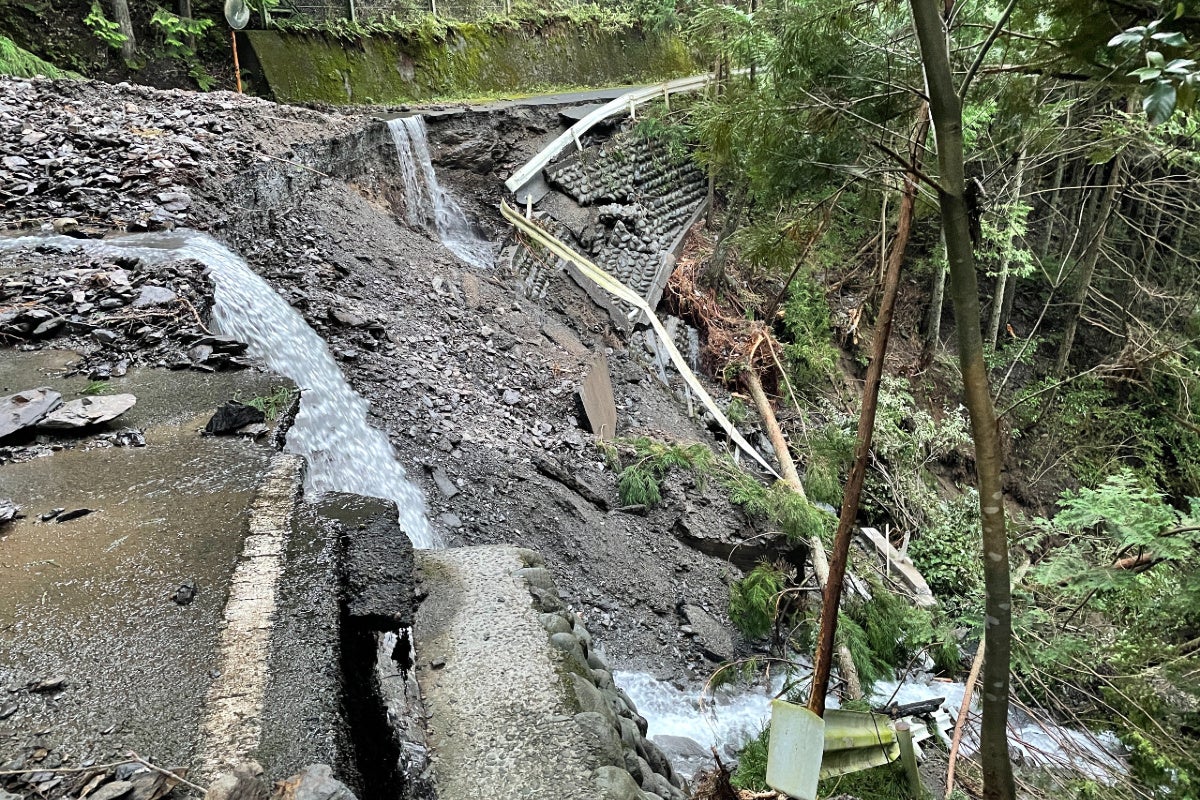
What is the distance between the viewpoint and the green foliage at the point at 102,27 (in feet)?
36.4

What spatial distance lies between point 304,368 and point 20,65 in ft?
25.3

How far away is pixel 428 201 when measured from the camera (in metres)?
10.6

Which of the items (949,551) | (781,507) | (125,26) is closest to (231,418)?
(781,507)

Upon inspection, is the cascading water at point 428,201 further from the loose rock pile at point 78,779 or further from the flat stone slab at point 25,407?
the loose rock pile at point 78,779

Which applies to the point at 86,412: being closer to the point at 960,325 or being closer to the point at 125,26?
the point at 960,325

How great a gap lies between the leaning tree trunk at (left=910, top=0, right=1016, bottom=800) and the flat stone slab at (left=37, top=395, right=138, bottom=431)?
15.3 ft

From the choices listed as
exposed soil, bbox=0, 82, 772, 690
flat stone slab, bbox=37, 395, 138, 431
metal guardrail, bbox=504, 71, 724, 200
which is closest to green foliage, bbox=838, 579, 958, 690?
exposed soil, bbox=0, 82, 772, 690

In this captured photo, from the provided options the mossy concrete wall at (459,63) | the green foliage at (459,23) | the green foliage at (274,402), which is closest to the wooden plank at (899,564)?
the green foliage at (274,402)

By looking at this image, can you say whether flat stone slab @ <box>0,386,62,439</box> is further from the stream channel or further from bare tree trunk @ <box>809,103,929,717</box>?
bare tree trunk @ <box>809,103,929,717</box>

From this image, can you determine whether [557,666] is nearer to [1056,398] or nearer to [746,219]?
[746,219]

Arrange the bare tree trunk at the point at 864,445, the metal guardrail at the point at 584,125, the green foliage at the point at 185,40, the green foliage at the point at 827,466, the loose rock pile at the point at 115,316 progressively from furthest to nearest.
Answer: the green foliage at the point at 185,40, the metal guardrail at the point at 584,125, the green foliage at the point at 827,466, the loose rock pile at the point at 115,316, the bare tree trunk at the point at 864,445

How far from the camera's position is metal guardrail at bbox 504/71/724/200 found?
11.4 metres

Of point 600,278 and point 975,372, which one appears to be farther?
point 600,278

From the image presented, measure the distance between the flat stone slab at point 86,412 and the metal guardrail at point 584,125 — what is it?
25.3 feet
